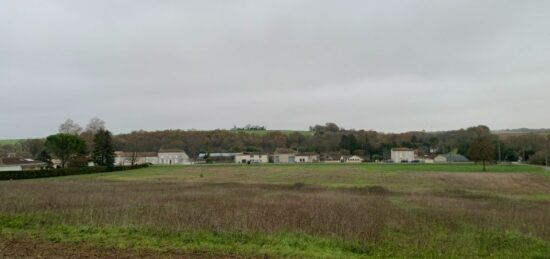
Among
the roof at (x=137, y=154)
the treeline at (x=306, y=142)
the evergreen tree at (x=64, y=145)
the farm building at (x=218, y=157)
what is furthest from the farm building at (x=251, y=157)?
the evergreen tree at (x=64, y=145)

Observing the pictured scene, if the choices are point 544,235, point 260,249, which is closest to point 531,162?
point 544,235

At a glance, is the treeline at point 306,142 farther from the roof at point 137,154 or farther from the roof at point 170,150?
the roof at point 170,150

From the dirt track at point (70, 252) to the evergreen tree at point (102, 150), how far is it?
94.0 m

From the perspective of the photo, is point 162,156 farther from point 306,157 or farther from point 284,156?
point 306,157

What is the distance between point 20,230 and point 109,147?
91.5 metres

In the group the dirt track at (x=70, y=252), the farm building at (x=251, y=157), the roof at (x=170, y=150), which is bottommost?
the farm building at (x=251, y=157)

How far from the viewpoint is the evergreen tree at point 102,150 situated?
99.7 meters

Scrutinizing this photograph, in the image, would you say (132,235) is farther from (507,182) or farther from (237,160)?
(237,160)

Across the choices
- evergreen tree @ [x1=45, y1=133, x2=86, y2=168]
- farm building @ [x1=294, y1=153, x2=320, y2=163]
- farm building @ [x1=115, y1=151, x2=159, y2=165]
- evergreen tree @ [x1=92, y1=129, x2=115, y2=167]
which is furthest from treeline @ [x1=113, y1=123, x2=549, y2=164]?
evergreen tree @ [x1=45, y1=133, x2=86, y2=168]

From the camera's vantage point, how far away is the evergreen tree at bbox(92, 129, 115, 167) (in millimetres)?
99688

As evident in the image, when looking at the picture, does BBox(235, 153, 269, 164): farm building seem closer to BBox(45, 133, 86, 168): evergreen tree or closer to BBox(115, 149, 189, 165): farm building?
BBox(115, 149, 189, 165): farm building

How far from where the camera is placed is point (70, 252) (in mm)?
10508

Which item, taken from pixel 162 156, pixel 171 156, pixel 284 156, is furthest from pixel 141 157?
pixel 284 156

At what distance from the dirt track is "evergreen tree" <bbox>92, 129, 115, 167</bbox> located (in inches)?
3699
